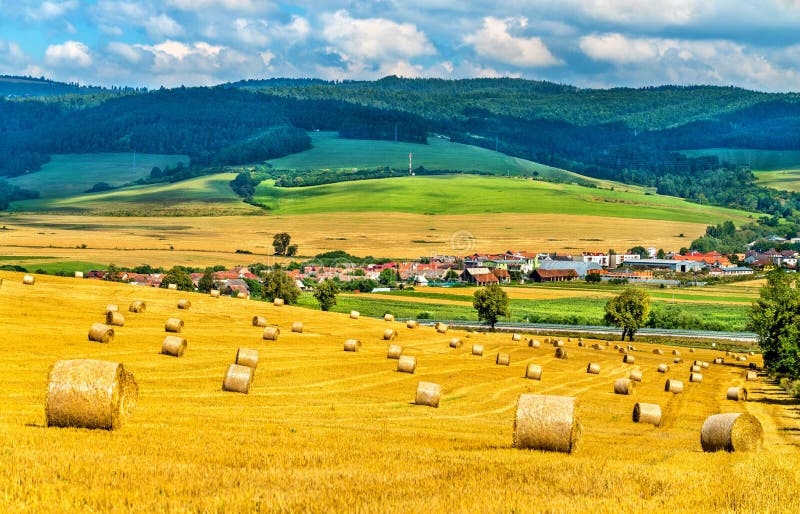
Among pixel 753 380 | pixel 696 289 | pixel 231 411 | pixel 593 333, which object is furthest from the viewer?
pixel 696 289

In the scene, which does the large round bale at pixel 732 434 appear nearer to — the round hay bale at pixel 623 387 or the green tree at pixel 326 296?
the round hay bale at pixel 623 387

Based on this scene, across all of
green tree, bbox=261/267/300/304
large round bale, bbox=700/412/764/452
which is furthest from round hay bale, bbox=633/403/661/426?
green tree, bbox=261/267/300/304

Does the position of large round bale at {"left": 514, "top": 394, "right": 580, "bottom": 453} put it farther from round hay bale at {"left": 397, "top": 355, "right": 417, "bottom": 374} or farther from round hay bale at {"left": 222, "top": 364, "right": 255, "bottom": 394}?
round hay bale at {"left": 397, "top": 355, "right": 417, "bottom": 374}

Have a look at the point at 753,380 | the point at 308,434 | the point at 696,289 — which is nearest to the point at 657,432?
the point at 308,434

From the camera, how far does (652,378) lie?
59.7m

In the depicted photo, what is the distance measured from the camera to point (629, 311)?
10425 centimetres

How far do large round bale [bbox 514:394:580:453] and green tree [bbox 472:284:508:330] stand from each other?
8400cm

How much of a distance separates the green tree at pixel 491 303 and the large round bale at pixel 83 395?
86.6 m

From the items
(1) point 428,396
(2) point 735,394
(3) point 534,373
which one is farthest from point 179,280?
(1) point 428,396

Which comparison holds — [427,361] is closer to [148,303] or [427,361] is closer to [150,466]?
[148,303]

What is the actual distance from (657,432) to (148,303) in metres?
39.0

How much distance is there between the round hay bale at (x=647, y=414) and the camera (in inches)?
1380

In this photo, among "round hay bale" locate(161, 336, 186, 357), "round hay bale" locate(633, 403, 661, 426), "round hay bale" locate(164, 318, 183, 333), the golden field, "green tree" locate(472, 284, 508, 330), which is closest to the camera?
the golden field

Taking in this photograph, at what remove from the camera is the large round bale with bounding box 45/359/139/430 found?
18766 millimetres
